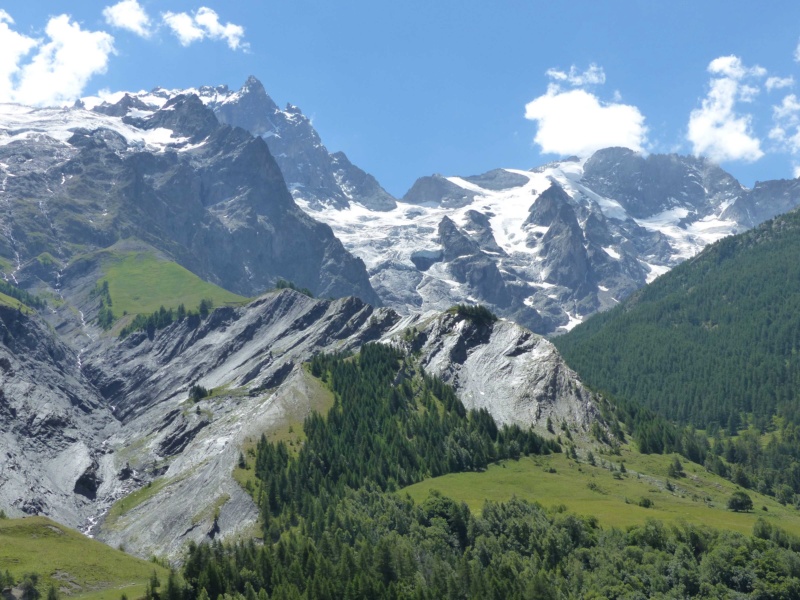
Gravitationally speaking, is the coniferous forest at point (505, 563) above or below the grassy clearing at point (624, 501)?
below

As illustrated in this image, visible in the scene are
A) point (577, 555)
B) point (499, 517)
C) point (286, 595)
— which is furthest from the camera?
point (499, 517)

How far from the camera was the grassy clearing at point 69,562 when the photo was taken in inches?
5463

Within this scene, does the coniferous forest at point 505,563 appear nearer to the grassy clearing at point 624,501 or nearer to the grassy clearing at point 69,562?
the grassy clearing at point 624,501

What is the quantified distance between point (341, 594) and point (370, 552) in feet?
50.2

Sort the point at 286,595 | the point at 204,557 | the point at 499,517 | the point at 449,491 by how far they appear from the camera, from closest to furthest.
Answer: the point at 286,595 → the point at 204,557 → the point at 499,517 → the point at 449,491

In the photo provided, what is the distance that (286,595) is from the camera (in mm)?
130875

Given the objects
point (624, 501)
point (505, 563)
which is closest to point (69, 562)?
point (505, 563)

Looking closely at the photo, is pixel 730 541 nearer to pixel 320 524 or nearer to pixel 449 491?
pixel 449 491

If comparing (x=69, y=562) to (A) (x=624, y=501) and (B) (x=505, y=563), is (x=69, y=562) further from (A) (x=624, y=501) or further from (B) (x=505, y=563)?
(A) (x=624, y=501)

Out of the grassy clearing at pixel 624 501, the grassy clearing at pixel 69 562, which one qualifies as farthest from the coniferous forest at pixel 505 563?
the grassy clearing at pixel 69 562

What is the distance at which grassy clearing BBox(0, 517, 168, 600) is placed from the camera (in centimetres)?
13875

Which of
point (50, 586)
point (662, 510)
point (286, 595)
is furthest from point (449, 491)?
point (50, 586)

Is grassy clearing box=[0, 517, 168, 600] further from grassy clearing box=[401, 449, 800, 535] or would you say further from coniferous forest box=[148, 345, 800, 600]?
grassy clearing box=[401, 449, 800, 535]

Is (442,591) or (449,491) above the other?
(449,491)
